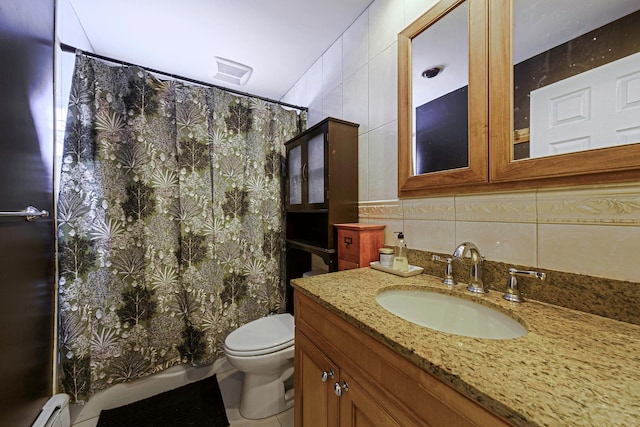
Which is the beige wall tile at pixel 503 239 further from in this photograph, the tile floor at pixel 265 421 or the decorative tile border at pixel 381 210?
the tile floor at pixel 265 421

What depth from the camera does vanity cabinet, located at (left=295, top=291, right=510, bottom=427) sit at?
454mm

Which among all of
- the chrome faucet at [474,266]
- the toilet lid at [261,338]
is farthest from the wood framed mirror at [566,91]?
the toilet lid at [261,338]

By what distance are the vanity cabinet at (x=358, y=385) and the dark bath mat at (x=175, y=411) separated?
735 mm

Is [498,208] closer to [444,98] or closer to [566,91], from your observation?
[566,91]

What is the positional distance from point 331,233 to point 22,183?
4.48ft

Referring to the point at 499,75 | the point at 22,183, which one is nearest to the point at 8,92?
the point at 22,183

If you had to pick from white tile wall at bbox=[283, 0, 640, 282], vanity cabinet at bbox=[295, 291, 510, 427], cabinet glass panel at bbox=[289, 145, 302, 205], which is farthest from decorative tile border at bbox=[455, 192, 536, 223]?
cabinet glass panel at bbox=[289, 145, 302, 205]

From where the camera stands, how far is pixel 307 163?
1.60 m

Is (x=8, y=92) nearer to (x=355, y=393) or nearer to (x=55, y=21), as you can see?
(x=55, y=21)

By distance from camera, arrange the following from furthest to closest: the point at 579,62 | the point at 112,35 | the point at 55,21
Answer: the point at 112,35 → the point at 55,21 → the point at 579,62

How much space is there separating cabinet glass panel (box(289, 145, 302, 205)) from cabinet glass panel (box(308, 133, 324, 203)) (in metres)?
0.14

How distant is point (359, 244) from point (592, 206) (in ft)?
2.63

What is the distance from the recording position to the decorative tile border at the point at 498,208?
2.54ft

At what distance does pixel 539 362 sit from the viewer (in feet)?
1.49
